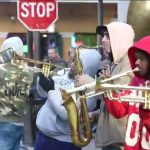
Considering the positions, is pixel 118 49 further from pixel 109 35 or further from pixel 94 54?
pixel 94 54

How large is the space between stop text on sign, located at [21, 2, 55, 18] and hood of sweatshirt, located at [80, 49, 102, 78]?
10.8 feet

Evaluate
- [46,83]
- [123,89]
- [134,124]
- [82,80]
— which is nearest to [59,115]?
[46,83]

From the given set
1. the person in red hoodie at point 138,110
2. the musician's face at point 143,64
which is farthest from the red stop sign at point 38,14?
the musician's face at point 143,64

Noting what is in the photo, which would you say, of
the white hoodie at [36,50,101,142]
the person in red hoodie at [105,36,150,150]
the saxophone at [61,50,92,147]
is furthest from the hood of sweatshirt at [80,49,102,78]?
the person in red hoodie at [105,36,150,150]

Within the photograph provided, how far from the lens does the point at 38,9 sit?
29.9 feet

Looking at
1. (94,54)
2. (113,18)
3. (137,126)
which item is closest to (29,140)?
(94,54)

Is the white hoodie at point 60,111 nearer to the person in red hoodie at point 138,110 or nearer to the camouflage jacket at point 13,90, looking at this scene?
the camouflage jacket at point 13,90

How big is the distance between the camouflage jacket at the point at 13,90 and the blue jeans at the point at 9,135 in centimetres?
7

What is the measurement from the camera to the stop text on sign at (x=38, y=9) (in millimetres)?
9102

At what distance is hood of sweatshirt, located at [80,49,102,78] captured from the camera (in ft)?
19.0

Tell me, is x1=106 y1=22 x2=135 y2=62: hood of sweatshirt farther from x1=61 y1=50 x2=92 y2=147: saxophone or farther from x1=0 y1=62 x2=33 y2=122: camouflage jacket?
x1=0 y1=62 x2=33 y2=122: camouflage jacket

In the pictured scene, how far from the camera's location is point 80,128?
4.68 m

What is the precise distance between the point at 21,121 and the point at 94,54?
111cm

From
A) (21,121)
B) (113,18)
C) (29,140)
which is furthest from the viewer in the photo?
(113,18)
